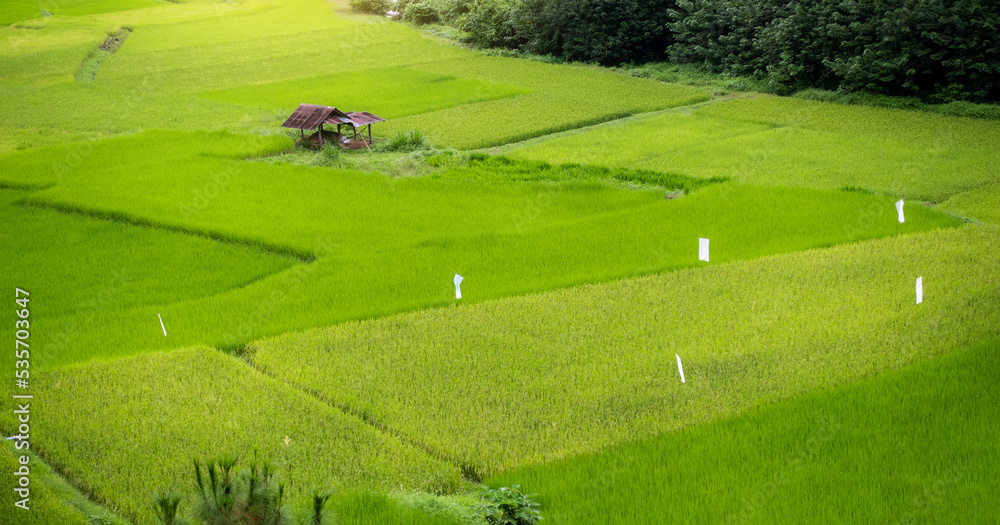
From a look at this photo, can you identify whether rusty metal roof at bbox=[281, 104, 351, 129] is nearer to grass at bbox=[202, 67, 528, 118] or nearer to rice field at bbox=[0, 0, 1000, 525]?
rice field at bbox=[0, 0, 1000, 525]

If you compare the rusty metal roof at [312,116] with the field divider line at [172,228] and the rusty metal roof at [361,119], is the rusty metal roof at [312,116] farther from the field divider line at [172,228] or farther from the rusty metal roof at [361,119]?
the field divider line at [172,228]

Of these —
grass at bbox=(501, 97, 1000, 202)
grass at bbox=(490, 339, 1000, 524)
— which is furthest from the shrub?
grass at bbox=(490, 339, 1000, 524)

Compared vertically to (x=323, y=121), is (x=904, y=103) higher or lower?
lower

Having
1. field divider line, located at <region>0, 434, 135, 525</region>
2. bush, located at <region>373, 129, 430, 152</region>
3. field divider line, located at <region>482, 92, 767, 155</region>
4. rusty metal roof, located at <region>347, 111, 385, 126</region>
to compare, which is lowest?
field divider line, located at <region>482, 92, 767, 155</region>

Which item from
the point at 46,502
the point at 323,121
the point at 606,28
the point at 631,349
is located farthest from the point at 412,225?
the point at 606,28

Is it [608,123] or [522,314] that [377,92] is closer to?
[608,123]

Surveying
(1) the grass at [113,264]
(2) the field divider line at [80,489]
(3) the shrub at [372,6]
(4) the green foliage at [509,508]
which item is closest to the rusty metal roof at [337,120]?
(1) the grass at [113,264]
